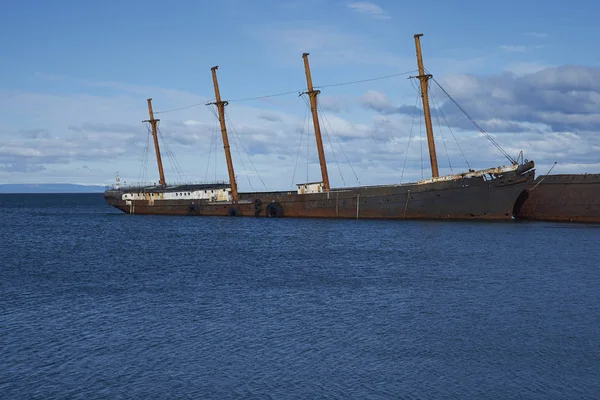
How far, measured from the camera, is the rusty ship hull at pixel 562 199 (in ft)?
200

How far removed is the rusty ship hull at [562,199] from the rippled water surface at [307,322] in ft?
45.2

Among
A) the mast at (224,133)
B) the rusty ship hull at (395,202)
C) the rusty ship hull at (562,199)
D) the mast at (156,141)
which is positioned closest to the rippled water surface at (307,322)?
the rusty ship hull at (395,202)

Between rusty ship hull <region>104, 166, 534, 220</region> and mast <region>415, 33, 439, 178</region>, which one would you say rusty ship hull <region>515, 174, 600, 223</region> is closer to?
rusty ship hull <region>104, 166, 534, 220</region>

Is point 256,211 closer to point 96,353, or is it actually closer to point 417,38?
point 417,38

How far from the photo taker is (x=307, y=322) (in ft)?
80.8

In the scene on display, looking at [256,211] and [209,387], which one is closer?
[209,387]

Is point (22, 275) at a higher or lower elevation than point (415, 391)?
higher

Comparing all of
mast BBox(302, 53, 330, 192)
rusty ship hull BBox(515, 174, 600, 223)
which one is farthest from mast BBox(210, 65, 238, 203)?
rusty ship hull BBox(515, 174, 600, 223)

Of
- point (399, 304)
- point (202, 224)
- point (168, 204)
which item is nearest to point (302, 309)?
point (399, 304)

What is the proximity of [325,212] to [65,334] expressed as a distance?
47735 millimetres

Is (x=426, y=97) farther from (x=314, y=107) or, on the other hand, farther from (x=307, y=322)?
(x=307, y=322)

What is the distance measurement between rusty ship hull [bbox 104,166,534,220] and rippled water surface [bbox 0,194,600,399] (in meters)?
11.0

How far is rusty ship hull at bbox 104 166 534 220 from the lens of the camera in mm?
58906

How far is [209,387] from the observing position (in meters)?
17.7
